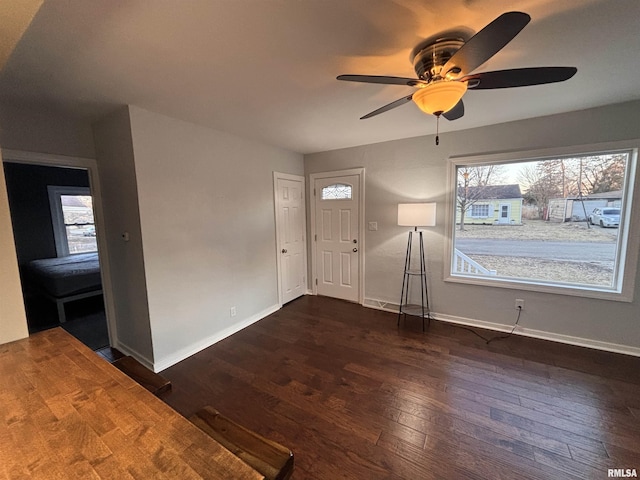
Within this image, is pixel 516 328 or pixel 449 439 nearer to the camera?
pixel 449 439

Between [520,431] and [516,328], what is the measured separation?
5.39 feet

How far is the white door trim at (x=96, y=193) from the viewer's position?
7.61ft

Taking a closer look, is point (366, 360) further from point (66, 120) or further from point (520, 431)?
point (66, 120)

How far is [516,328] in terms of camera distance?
10.0ft

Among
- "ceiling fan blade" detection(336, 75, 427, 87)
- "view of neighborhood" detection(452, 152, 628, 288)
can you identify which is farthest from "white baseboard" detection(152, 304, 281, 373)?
"ceiling fan blade" detection(336, 75, 427, 87)

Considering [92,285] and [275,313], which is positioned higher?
[92,285]

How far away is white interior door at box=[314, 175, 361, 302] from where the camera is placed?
4.07 meters

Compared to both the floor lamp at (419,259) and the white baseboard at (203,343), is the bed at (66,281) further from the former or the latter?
the floor lamp at (419,259)

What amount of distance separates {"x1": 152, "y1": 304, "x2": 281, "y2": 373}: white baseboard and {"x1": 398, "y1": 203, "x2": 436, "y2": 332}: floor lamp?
77.5 inches

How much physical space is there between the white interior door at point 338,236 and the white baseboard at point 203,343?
120cm

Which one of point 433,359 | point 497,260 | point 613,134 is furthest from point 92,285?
point 613,134

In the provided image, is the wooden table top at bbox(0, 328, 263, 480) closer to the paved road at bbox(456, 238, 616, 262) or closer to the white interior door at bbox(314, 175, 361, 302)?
the white interior door at bbox(314, 175, 361, 302)

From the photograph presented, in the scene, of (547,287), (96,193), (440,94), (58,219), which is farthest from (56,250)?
(547,287)

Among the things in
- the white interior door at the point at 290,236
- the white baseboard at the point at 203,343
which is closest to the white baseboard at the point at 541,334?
the white interior door at the point at 290,236
